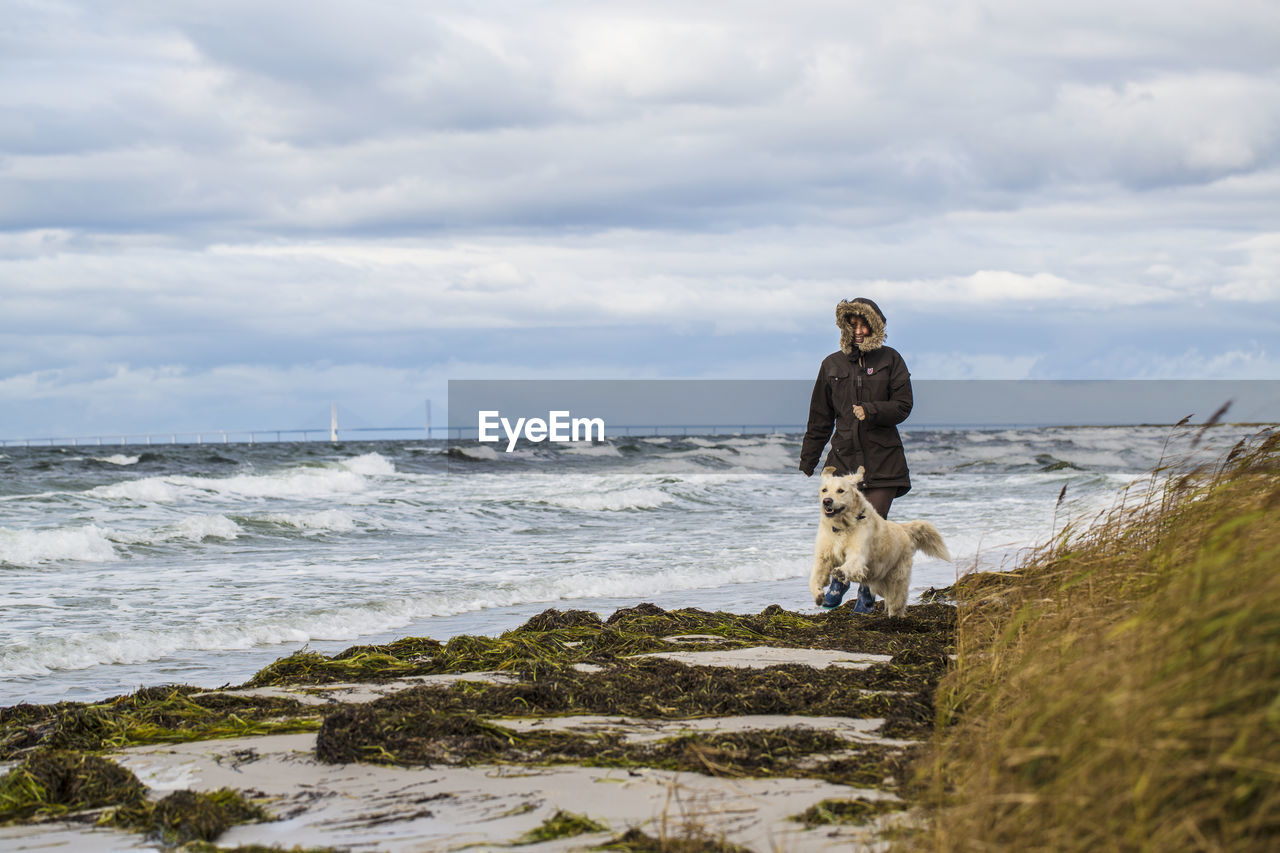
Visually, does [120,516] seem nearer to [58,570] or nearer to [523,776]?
[58,570]

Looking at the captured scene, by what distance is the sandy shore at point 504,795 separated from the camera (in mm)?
3039

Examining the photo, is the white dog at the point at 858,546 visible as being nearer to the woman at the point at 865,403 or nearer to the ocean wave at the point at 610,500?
the woman at the point at 865,403

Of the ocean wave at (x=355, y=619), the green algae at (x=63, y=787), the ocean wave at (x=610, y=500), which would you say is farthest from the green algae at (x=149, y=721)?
the ocean wave at (x=610, y=500)

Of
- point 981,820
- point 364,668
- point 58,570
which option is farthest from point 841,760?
point 58,570

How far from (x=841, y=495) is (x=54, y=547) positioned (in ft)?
34.8

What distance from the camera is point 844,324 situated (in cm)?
768

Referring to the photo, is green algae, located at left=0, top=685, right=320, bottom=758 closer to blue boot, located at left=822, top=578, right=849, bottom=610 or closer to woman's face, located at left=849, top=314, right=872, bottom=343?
blue boot, located at left=822, top=578, right=849, bottom=610

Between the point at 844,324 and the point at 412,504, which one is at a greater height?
the point at 844,324

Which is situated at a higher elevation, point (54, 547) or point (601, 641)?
point (601, 641)

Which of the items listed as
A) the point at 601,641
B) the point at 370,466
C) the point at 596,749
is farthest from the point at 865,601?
the point at 370,466

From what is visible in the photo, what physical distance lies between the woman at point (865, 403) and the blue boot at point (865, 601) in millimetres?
487

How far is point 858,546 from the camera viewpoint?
23.8 feet

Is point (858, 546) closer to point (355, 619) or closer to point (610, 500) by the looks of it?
point (355, 619)

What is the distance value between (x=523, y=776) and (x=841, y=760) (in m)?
1.07
